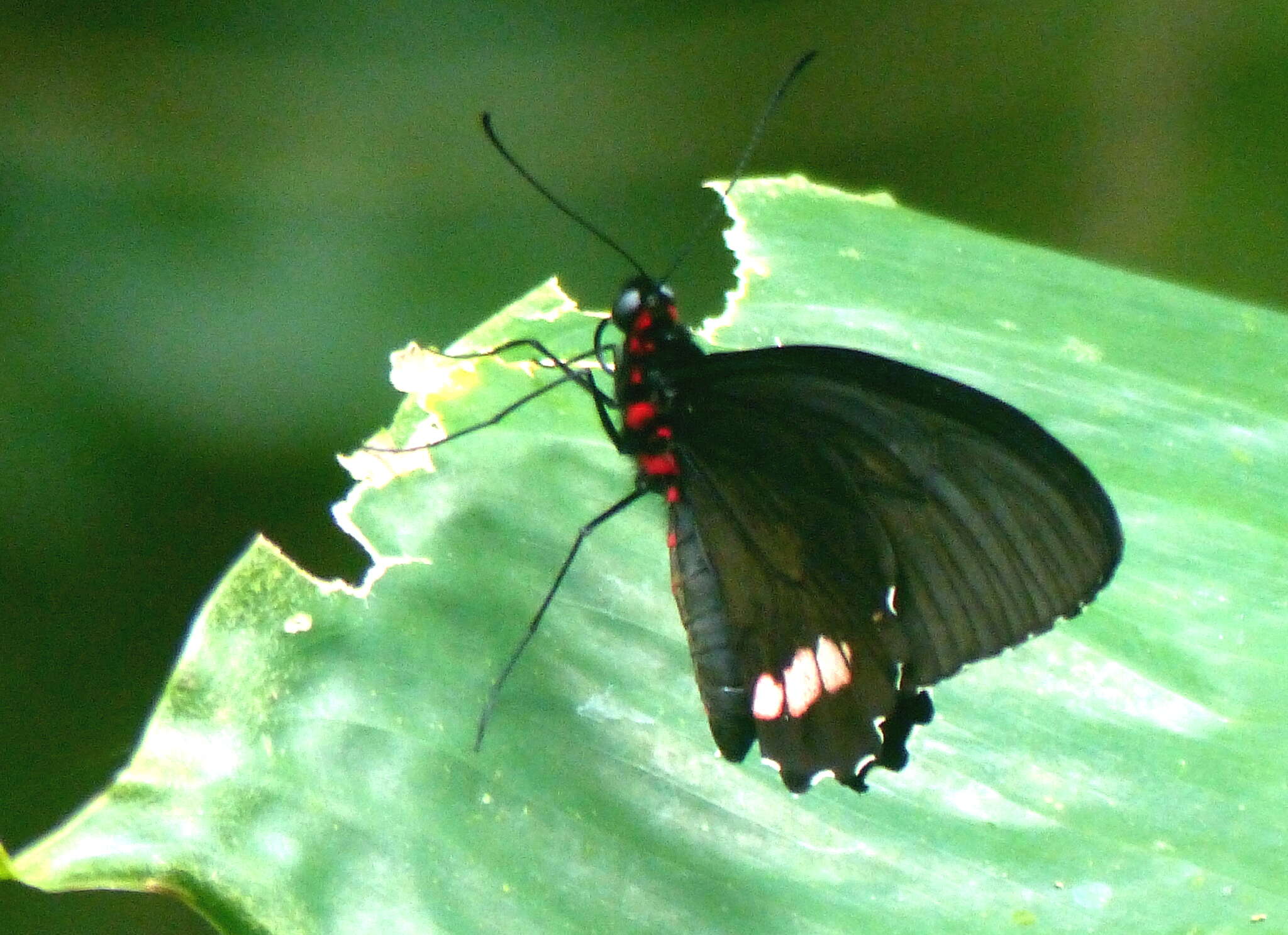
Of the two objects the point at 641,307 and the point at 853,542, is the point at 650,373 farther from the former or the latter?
the point at 853,542

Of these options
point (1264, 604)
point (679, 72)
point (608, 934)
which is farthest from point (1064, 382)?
point (679, 72)

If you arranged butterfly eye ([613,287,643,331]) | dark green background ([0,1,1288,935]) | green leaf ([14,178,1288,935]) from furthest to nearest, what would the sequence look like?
dark green background ([0,1,1288,935])
butterfly eye ([613,287,643,331])
green leaf ([14,178,1288,935])

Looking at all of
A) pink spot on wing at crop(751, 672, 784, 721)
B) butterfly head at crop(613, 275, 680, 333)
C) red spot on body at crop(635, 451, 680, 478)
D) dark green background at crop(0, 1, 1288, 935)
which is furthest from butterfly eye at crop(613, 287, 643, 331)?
dark green background at crop(0, 1, 1288, 935)

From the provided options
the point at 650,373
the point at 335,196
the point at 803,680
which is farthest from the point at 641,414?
the point at 335,196

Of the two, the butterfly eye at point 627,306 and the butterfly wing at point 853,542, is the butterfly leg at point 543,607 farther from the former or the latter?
the butterfly eye at point 627,306

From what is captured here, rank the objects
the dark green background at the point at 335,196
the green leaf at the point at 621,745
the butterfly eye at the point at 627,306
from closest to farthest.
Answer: the green leaf at the point at 621,745, the butterfly eye at the point at 627,306, the dark green background at the point at 335,196

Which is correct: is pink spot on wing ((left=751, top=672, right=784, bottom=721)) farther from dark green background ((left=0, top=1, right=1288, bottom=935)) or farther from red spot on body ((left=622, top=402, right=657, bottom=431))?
dark green background ((left=0, top=1, right=1288, bottom=935))

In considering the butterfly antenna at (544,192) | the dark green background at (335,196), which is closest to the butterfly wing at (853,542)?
the butterfly antenna at (544,192)
